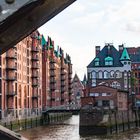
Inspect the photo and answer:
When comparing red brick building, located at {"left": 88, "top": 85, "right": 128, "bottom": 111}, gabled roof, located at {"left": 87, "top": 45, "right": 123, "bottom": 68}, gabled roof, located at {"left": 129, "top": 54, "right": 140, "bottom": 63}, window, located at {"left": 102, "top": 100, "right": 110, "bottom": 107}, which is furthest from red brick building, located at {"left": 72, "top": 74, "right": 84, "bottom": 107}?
window, located at {"left": 102, "top": 100, "right": 110, "bottom": 107}

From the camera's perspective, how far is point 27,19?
368cm

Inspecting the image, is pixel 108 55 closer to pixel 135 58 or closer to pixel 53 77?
pixel 53 77

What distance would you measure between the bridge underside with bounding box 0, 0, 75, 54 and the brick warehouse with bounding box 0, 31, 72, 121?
162 feet

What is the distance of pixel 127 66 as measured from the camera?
111m

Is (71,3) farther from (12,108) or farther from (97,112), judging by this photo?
(12,108)

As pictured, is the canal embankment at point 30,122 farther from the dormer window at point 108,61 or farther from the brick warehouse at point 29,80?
the dormer window at point 108,61

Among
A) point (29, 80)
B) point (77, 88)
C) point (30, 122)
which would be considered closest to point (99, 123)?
point (30, 122)

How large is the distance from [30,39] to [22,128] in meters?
23.3

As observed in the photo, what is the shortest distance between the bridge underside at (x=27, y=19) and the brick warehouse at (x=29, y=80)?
49.5 meters

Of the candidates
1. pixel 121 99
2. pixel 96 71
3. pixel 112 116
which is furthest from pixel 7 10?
pixel 96 71

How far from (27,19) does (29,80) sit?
83072 millimetres

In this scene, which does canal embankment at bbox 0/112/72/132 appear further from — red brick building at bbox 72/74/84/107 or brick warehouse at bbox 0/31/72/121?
red brick building at bbox 72/74/84/107

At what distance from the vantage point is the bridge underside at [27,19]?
3.38 meters

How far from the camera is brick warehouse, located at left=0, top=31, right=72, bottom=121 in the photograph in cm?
7019
